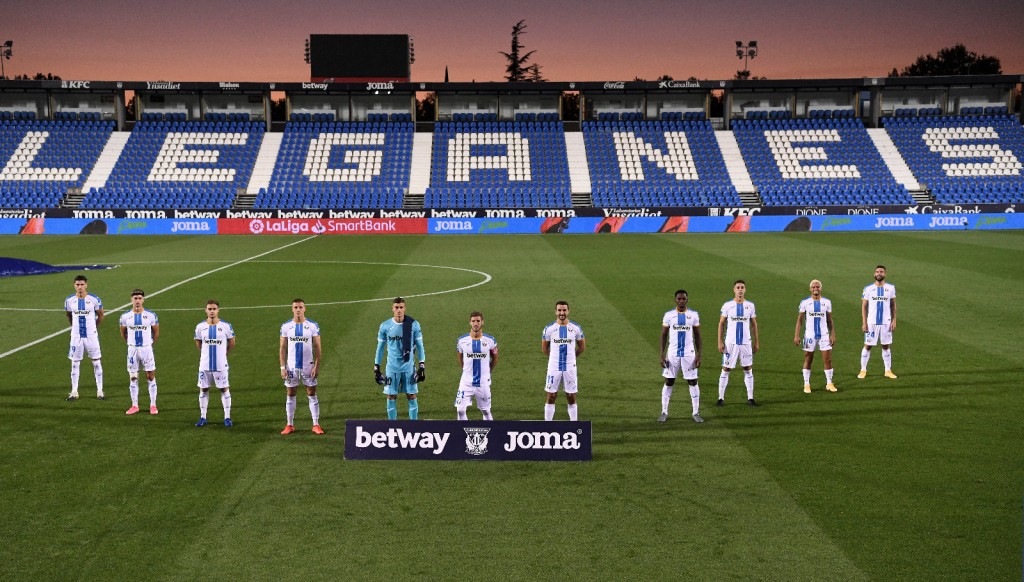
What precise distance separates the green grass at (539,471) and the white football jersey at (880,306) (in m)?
0.93

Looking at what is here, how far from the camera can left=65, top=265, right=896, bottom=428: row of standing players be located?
10719 mm

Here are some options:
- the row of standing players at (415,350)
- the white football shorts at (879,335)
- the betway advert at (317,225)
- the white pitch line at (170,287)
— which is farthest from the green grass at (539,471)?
the betway advert at (317,225)

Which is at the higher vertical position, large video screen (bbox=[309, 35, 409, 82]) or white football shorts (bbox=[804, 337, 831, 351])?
large video screen (bbox=[309, 35, 409, 82])

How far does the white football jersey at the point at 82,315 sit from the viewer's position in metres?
13.1

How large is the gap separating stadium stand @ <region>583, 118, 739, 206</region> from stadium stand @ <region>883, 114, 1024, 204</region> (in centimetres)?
1313

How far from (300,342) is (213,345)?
128 centimetres

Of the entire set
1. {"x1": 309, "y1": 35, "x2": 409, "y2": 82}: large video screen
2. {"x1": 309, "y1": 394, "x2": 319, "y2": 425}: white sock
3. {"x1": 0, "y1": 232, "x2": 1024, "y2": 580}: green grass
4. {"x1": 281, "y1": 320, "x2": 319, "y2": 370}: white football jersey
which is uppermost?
{"x1": 309, "y1": 35, "x2": 409, "y2": 82}: large video screen

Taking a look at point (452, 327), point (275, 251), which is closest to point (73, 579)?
point (452, 327)

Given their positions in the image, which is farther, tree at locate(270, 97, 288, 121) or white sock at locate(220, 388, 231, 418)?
tree at locate(270, 97, 288, 121)

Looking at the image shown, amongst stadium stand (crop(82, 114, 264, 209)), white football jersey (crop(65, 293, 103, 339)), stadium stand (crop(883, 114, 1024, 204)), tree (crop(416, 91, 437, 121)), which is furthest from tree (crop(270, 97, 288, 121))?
white football jersey (crop(65, 293, 103, 339))

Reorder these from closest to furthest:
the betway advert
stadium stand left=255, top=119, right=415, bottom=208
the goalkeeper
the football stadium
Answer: the football stadium
the goalkeeper
the betway advert
stadium stand left=255, top=119, right=415, bottom=208

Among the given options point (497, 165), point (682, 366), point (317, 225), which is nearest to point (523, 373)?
point (682, 366)

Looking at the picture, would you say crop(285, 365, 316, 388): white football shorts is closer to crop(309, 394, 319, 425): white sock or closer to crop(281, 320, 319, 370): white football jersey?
crop(281, 320, 319, 370): white football jersey

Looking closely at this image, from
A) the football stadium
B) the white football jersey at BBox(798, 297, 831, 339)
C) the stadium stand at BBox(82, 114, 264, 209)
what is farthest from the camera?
the stadium stand at BBox(82, 114, 264, 209)
